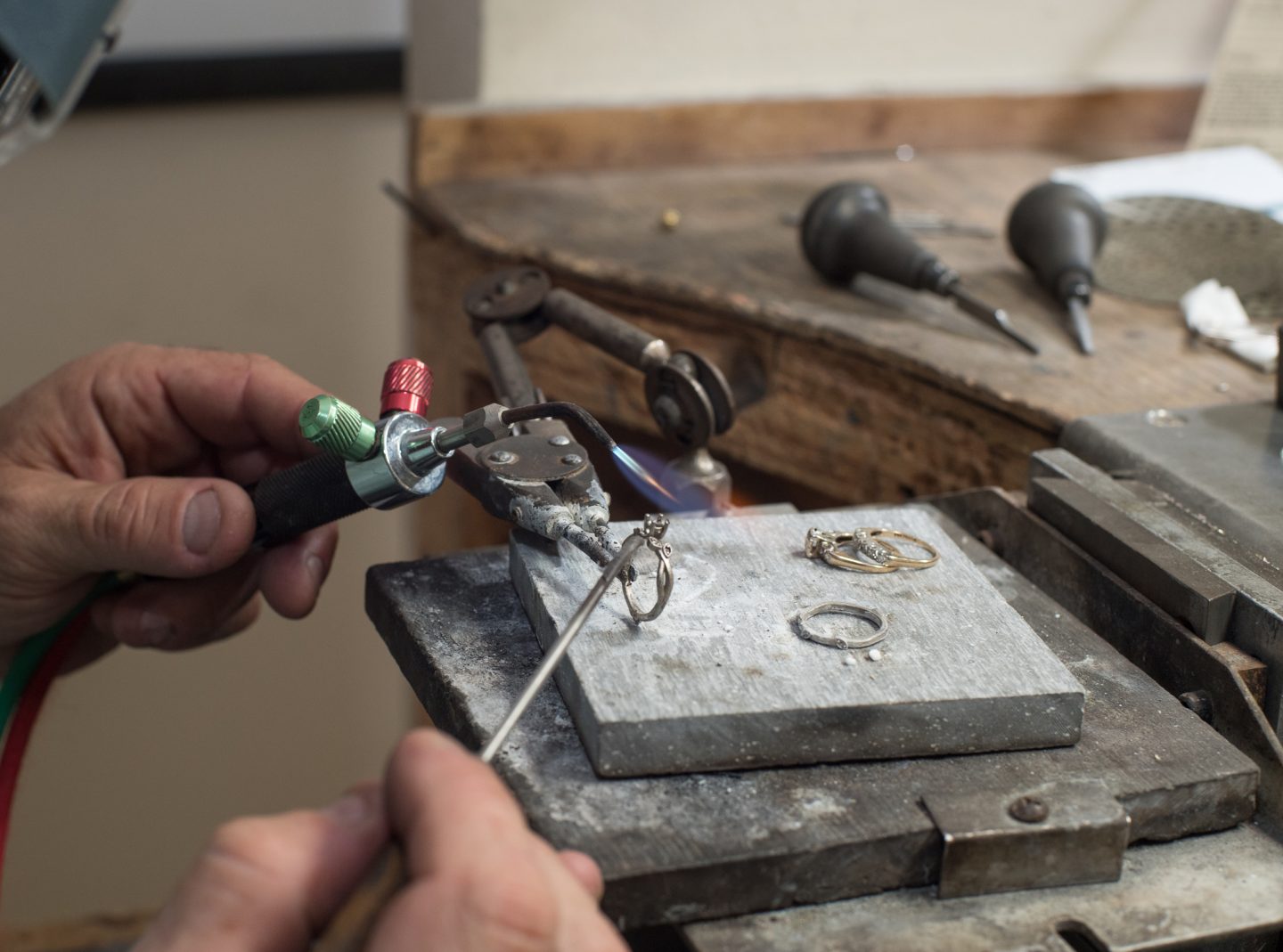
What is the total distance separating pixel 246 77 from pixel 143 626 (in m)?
1.09

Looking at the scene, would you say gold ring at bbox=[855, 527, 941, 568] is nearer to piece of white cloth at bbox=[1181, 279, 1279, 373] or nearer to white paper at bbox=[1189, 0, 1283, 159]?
piece of white cloth at bbox=[1181, 279, 1279, 373]

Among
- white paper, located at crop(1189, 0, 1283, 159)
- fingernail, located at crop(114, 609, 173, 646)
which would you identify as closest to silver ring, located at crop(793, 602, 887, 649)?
fingernail, located at crop(114, 609, 173, 646)

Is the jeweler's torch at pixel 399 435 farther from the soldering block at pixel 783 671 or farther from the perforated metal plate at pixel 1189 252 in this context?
the perforated metal plate at pixel 1189 252

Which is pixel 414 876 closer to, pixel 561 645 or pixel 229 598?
pixel 561 645

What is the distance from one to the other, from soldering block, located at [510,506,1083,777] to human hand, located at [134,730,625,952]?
88mm

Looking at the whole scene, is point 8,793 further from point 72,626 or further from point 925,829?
point 925,829

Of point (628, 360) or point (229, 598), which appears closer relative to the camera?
point (628, 360)

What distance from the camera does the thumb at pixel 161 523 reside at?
2.57ft

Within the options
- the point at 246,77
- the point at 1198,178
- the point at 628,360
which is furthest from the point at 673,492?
the point at 246,77

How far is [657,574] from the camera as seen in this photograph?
24.1 inches

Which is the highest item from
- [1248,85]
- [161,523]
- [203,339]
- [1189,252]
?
[1248,85]

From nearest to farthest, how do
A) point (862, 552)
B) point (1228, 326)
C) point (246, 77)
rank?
point (862, 552)
point (1228, 326)
point (246, 77)

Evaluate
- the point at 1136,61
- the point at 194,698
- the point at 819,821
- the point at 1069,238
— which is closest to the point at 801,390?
the point at 1069,238

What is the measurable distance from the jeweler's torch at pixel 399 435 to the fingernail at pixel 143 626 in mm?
273
